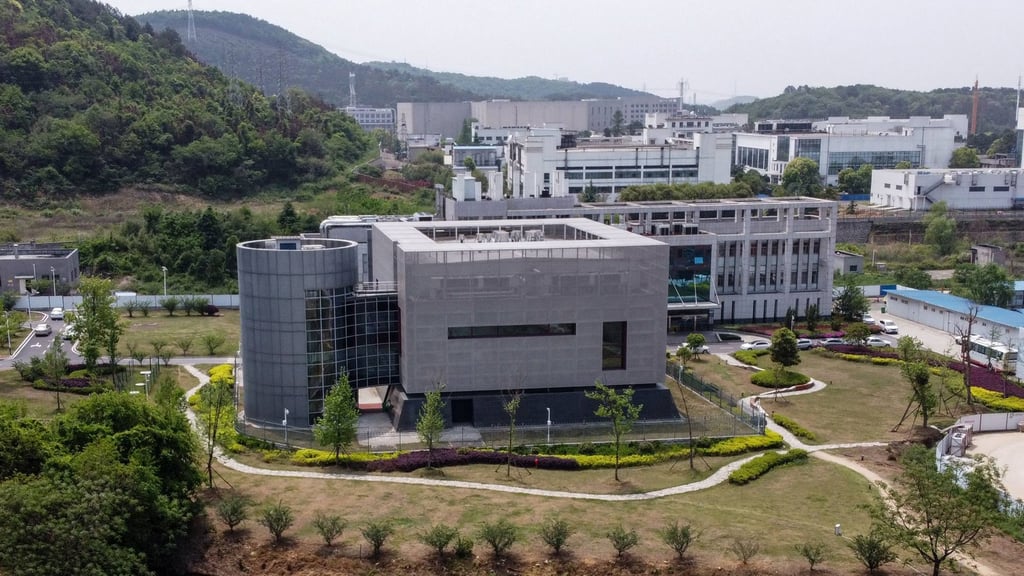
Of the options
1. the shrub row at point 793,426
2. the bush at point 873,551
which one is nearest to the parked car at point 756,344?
the shrub row at point 793,426

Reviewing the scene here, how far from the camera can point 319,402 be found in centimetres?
3472

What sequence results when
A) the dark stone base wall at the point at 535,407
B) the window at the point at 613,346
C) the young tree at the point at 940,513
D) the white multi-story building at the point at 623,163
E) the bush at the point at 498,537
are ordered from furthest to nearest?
1. the white multi-story building at the point at 623,163
2. the window at the point at 613,346
3. the dark stone base wall at the point at 535,407
4. the bush at the point at 498,537
5. the young tree at the point at 940,513

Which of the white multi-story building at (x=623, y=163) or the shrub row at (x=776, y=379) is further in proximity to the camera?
the white multi-story building at (x=623, y=163)

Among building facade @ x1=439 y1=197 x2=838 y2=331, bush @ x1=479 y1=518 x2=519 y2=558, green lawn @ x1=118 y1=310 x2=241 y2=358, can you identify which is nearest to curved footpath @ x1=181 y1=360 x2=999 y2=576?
bush @ x1=479 y1=518 x2=519 y2=558

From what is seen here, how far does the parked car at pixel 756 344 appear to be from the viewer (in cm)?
4794

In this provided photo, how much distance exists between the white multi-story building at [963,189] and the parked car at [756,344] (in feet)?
155

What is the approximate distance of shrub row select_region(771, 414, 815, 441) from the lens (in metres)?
33.6

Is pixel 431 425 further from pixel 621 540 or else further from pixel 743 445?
pixel 743 445

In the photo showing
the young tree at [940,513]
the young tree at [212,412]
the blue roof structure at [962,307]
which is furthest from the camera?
the blue roof structure at [962,307]

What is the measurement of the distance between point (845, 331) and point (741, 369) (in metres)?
10.8

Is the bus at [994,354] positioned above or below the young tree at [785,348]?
below

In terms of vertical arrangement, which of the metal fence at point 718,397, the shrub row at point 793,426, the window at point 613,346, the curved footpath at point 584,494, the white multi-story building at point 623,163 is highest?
the white multi-story building at point 623,163

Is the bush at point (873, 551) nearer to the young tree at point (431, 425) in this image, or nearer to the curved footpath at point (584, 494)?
the curved footpath at point (584, 494)

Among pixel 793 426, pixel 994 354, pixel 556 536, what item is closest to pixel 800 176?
pixel 994 354
